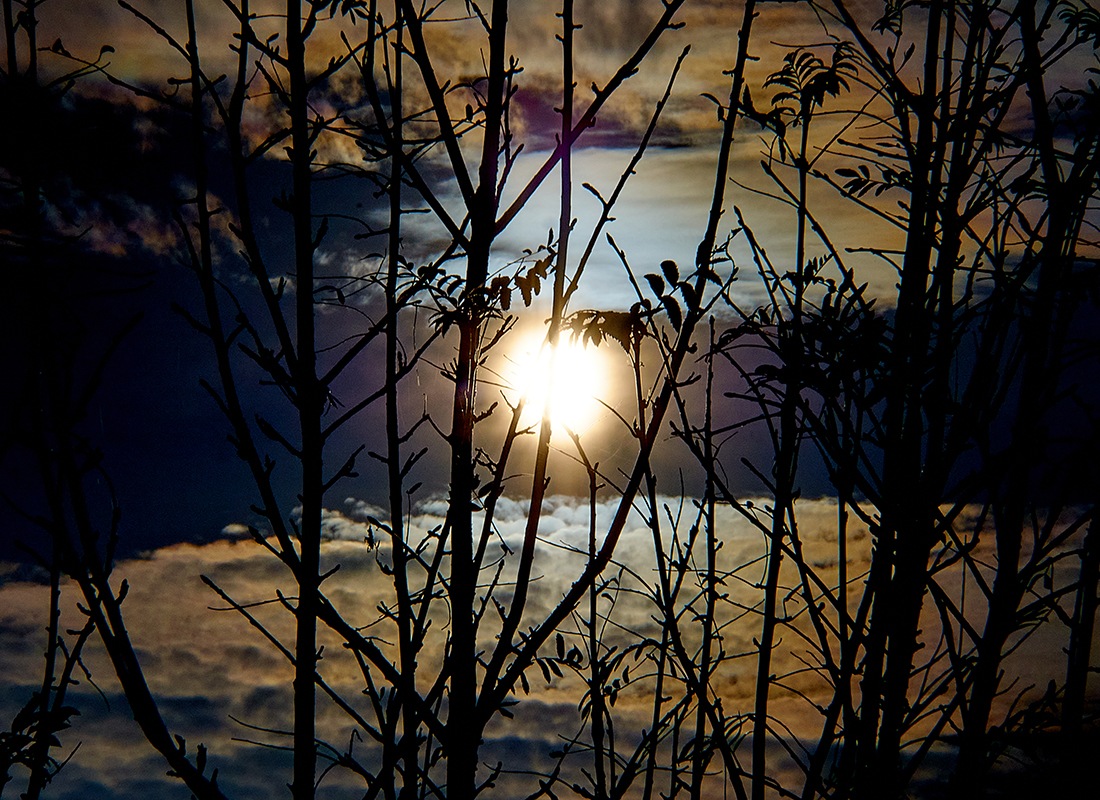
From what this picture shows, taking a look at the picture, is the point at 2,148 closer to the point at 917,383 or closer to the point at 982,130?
the point at 917,383

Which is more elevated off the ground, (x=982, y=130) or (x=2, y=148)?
(x=982, y=130)

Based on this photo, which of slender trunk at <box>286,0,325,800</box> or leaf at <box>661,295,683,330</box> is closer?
slender trunk at <box>286,0,325,800</box>

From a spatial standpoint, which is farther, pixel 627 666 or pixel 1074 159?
pixel 627 666

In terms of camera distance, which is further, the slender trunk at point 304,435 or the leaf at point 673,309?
the leaf at point 673,309

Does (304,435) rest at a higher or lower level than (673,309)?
lower

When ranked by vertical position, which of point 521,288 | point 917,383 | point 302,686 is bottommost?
point 302,686

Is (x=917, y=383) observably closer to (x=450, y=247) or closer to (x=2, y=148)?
(x=450, y=247)

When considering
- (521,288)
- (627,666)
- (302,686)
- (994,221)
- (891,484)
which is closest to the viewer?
(302,686)

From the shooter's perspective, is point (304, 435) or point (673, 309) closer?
point (304, 435)

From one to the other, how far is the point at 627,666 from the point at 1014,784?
3.94ft

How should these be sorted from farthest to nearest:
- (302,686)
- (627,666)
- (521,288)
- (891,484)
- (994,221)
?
(627,666)
(994,221)
(521,288)
(891,484)
(302,686)

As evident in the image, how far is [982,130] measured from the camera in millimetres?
1724

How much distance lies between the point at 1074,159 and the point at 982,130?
1.18 feet

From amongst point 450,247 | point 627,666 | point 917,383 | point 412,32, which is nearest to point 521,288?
point 450,247
